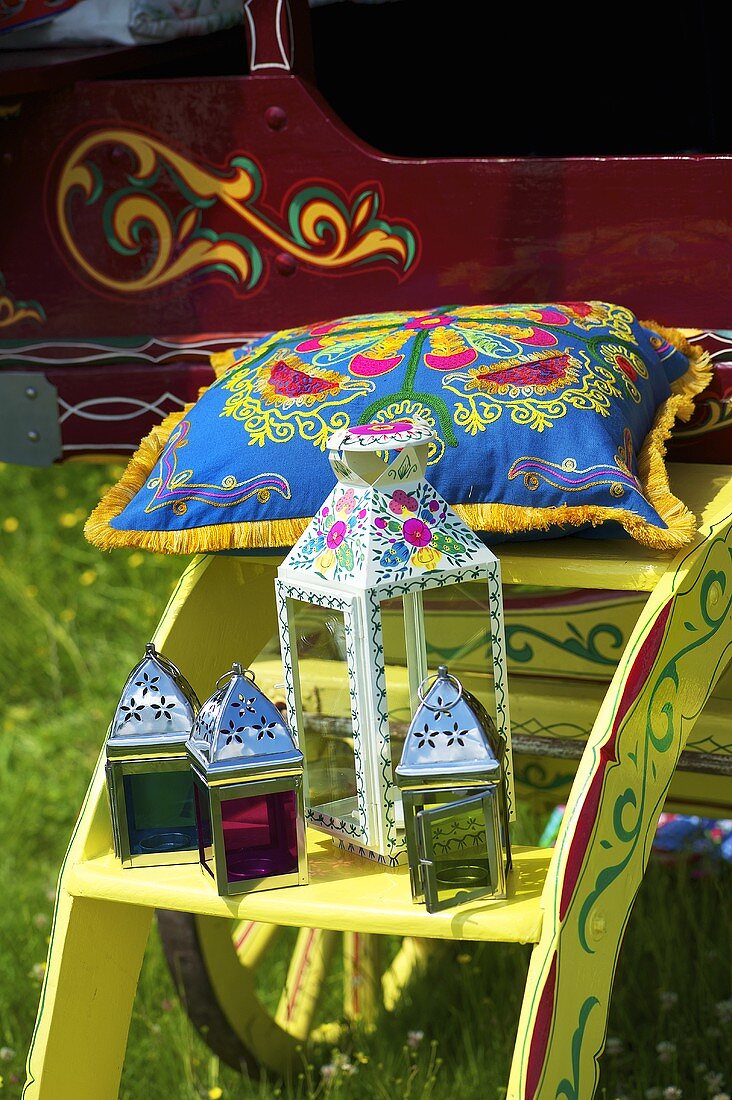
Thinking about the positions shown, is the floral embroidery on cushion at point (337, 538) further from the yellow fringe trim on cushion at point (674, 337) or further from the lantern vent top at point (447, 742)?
the yellow fringe trim on cushion at point (674, 337)

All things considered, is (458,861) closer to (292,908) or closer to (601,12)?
(292,908)

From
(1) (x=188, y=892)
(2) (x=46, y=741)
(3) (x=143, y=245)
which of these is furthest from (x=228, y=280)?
(2) (x=46, y=741)

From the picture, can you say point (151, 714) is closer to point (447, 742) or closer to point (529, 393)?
point (447, 742)

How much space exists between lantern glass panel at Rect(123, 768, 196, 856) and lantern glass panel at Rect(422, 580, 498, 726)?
0.25 meters

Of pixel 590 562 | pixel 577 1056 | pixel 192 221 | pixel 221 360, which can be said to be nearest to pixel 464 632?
pixel 590 562

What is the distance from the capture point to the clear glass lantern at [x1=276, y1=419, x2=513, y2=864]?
102cm

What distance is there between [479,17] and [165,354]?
82cm

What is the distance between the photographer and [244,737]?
99 centimetres

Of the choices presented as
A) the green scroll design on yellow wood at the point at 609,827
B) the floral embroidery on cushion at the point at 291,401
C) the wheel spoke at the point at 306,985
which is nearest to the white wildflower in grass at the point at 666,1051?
the wheel spoke at the point at 306,985

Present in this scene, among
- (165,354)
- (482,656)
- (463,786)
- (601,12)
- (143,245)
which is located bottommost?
(482,656)

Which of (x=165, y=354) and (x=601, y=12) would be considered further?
(x=601, y=12)

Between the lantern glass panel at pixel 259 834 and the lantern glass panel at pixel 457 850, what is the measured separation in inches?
4.1

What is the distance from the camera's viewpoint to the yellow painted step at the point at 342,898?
96 cm

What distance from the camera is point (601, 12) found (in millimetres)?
2121
